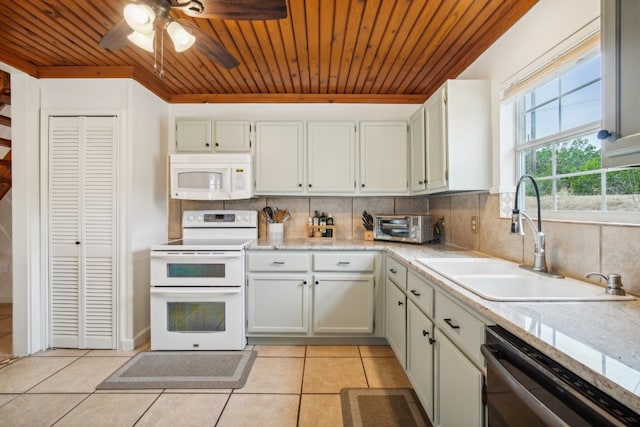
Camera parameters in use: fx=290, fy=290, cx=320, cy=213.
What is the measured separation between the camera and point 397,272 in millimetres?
2129

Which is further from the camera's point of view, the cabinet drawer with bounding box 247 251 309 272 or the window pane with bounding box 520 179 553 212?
the cabinet drawer with bounding box 247 251 309 272

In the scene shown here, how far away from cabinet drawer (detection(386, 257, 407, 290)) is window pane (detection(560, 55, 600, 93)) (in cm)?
132

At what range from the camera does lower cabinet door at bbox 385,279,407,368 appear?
1966 millimetres

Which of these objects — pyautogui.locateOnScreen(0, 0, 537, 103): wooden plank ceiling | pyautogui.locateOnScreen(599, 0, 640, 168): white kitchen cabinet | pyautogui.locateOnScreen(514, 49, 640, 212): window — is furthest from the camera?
pyautogui.locateOnScreen(0, 0, 537, 103): wooden plank ceiling

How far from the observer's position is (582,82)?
55.4 inches

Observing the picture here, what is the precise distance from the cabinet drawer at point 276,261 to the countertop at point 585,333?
1453mm

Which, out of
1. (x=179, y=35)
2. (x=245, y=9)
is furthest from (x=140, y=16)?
(x=245, y=9)

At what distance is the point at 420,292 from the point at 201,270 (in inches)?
67.7

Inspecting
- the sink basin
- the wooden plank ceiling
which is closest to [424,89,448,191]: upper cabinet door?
the wooden plank ceiling

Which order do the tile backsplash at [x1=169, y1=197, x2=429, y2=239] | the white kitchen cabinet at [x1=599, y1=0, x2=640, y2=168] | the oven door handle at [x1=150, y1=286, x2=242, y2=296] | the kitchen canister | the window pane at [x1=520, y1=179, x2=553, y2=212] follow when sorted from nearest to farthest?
1. the white kitchen cabinet at [x1=599, y1=0, x2=640, y2=168]
2. the window pane at [x1=520, y1=179, x2=553, y2=212]
3. the oven door handle at [x1=150, y1=286, x2=242, y2=296]
4. the kitchen canister
5. the tile backsplash at [x1=169, y1=197, x2=429, y2=239]

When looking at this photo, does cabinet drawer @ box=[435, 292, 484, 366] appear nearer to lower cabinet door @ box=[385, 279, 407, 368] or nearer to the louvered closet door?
lower cabinet door @ box=[385, 279, 407, 368]

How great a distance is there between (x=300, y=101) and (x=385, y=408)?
2.80m

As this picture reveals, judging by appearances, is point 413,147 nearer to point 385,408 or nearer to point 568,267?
point 568,267

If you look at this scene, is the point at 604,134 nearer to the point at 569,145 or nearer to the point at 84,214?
the point at 569,145
